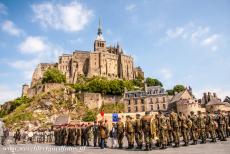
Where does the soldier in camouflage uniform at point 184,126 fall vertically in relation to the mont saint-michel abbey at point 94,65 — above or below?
below

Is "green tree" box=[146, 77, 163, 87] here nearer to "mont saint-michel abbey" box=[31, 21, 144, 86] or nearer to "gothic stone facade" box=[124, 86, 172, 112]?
"mont saint-michel abbey" box=[31, 21, 144, 86]

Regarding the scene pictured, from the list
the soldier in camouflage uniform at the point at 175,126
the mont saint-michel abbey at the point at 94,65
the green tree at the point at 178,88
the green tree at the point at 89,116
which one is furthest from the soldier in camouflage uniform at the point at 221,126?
the mont saint-michel abbey at the point at 94,65

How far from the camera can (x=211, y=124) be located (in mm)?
18312

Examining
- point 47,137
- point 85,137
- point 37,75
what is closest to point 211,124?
point 85,137

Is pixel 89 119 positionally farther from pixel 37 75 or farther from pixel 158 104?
pixel 37 75

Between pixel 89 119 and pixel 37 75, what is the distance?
6277cm

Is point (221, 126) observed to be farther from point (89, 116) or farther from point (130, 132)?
point (89, 116)

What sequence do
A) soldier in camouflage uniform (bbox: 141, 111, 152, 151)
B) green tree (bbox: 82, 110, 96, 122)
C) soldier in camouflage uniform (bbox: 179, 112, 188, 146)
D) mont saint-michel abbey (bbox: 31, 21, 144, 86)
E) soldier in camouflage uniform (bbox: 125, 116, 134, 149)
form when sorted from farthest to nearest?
mont saint-michel abbey (bbox: 31, 21, 144, 86)
green tree (bbox: 82, 110, 96, 122)
soldier in camouflage uniform (bbox: 125, 116, 134, 149)
soldier in camouflage uniform (bbox: 179, 112, 188, 146)
soldier in camouflage uniform (bbox: 141, 111, 152, 151)

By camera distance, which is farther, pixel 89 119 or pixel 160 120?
pixel 89 119

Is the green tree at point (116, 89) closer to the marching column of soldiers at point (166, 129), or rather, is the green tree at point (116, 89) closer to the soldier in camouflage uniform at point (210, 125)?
the marching column of soldiers at point (166, 129)

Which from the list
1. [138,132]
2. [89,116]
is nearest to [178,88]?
[89,116]

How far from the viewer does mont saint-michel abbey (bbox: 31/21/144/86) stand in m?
114

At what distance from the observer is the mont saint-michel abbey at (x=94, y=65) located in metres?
114

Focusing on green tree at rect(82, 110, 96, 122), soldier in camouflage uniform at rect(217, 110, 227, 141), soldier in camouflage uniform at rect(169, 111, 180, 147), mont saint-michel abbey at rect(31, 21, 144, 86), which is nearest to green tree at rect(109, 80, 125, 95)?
green tree at rect(82, 110, 96, 122)
